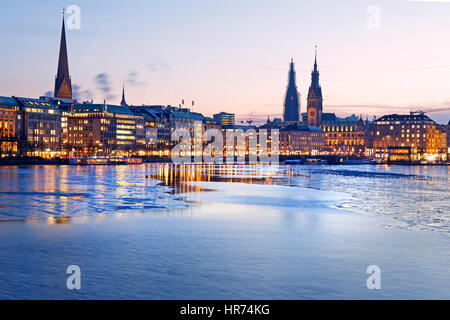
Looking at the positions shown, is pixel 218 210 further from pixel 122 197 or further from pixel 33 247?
pixel 33 247

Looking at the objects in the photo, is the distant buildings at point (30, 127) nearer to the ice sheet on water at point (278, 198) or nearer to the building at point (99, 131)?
the building at point (99, 131)

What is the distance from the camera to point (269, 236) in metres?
20.7

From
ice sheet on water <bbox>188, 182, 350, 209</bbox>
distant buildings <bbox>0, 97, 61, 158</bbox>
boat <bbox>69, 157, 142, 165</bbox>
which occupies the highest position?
distant buildings <bbox>0, 97, 61, 158</bbox>

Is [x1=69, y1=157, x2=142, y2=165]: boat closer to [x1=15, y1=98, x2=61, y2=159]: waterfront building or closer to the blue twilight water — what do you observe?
[x1=15, y1=98, x2=61, y2=159]: waterfront building

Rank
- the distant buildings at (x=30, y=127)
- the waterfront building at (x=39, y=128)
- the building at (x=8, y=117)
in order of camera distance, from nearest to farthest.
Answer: the distant buildings at (x=30, y=127)
the building at (x=8, y=117)
the waterfront building at (x=39, y=128)

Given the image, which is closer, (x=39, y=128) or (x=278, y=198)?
(x=278, y=198)

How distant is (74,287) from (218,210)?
1695cm

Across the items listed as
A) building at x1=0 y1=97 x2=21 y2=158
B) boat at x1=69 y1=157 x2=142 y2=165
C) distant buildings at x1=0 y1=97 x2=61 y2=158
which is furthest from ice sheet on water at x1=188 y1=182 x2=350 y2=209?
building at x1=0 y1=97 x2=21 y2=158

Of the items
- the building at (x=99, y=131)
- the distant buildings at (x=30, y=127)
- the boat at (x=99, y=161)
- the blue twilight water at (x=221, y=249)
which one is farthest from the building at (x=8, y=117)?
the blue twilight water at (x=221, y=249)

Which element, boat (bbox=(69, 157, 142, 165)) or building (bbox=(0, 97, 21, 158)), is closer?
boat (bbox=(69, 157, 142, 165))

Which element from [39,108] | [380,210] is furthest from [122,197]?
[39,108]

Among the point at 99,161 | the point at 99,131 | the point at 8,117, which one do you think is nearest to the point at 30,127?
the point at 8,117

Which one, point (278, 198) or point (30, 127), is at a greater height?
point (30, 127)

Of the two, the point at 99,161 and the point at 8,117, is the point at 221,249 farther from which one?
the point at 8,117
